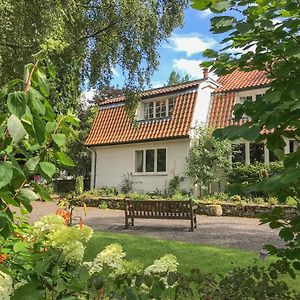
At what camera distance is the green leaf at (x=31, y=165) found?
143 cm

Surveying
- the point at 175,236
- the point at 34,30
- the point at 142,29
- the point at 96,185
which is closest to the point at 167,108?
the point at 96,185

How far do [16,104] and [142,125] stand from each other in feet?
73.9

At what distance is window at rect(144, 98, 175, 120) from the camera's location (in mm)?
23141

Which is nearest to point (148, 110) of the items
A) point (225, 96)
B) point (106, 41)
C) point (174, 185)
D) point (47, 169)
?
point (225, 96)

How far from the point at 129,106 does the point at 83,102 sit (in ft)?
75.3

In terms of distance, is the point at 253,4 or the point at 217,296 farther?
the point at 253,4

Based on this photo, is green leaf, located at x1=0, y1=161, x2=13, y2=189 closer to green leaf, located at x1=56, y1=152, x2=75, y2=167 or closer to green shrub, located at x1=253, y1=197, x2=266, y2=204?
green leaf, located at x1=56, y1=152, x2=75, y2=167

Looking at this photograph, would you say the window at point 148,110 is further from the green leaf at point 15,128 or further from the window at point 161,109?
the green leaf at point 15,128

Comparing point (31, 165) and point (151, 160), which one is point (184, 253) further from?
point (151, 160)

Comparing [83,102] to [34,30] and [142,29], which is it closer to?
[142,29]

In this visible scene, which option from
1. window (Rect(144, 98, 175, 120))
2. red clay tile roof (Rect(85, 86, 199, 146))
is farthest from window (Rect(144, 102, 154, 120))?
red clay tile roof (Rect(85, 86, 199, 146))

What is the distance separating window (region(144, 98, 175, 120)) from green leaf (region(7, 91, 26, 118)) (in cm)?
2161

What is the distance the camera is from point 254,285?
6.41ft

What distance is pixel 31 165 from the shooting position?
1.43 metres
